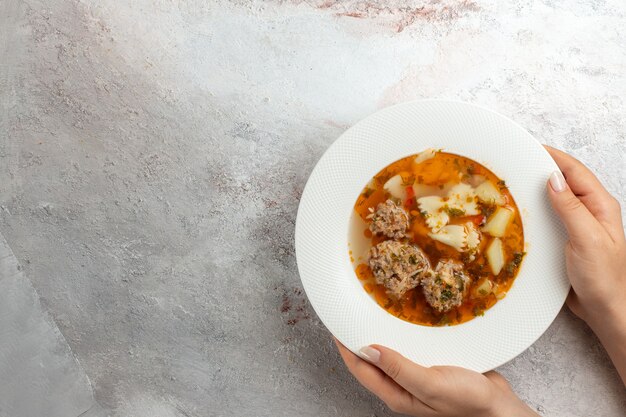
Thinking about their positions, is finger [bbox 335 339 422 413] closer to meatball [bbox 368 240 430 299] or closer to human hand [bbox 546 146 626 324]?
meatball [bbox 368 240 430 299]

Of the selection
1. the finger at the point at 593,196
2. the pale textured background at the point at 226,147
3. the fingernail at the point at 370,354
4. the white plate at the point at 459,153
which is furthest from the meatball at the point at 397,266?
the finger at the point at 593,196

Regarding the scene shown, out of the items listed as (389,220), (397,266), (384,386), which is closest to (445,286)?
(397,266)

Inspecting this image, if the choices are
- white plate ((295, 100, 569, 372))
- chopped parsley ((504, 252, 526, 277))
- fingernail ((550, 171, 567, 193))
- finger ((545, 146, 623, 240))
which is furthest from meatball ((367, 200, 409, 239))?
finger ((545, 146, 623, 240))

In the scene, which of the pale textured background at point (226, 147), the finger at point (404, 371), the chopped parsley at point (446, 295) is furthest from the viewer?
the pale textured background at point (226, 147)

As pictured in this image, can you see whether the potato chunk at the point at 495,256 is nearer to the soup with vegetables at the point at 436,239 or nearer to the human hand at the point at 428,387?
the soup with vegetables at the point at 436,239

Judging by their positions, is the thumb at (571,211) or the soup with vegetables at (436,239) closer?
the thumb at (571,211)

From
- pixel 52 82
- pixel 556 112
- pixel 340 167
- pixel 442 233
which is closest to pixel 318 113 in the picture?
pixel 340 167
